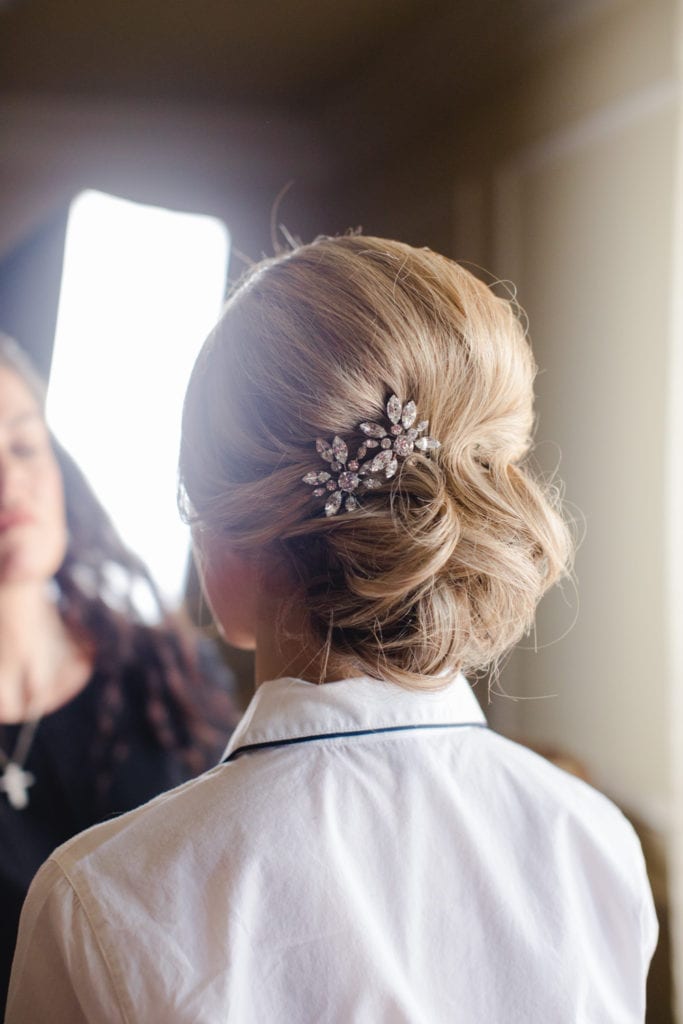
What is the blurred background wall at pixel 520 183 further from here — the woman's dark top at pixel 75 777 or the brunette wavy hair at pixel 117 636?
the woman's dark top at pixel 75 777

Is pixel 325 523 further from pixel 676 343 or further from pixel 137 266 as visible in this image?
pixel 676 343

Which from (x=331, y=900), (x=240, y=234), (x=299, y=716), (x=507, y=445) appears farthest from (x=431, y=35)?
(x=331, y=900)

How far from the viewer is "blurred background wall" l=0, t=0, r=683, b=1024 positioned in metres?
1.08

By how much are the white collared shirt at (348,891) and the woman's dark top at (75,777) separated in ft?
1.23

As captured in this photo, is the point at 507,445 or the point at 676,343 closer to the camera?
the point at 507,445

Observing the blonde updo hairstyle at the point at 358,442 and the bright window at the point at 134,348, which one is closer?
the blonde updo hairstyle at the point at 358,442

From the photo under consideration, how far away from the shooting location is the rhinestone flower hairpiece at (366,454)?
0.64m

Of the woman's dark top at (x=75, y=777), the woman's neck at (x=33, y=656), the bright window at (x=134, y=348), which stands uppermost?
the bright window at (x=134, y=348)

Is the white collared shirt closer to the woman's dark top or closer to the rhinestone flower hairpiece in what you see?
the rhinestone flower hairpiece

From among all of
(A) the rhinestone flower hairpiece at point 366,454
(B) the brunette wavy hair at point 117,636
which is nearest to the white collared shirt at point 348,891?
(A) the rhinestone flower hairpiece at point 366,454

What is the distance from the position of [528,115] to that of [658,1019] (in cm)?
131

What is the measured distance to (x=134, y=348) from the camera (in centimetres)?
115

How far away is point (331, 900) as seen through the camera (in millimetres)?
584

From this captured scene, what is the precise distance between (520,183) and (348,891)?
1.08m
